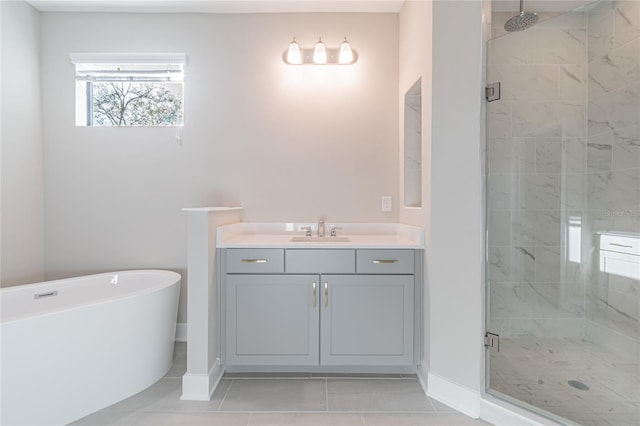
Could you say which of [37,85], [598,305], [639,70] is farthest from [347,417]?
[37,85]

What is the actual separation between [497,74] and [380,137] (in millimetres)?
988

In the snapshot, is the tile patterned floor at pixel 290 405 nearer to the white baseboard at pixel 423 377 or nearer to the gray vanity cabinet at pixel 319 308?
the white baseboard at pixel 423 377

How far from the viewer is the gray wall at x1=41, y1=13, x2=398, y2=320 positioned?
264cm

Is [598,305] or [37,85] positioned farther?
[37,85]

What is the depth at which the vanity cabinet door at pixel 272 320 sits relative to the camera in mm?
2072

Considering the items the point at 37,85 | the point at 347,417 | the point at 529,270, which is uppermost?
the point at 37,85

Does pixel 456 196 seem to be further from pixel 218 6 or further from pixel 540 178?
pixel 218 6

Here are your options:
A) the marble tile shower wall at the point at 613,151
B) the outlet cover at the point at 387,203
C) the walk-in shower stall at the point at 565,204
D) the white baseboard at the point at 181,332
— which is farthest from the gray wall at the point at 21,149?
the marble tile shower wall at the point at 613,151

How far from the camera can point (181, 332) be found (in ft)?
8.78

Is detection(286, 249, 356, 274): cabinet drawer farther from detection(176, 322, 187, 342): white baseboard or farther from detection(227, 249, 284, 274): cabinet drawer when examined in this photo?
detection(176, 322, 187, 342): white baseboard

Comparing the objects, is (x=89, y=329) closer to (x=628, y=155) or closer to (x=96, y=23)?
(x=96, y=23)

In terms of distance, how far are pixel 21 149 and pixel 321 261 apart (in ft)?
7.75

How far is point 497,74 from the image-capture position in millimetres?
1809

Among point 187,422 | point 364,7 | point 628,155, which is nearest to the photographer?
point 187,422
